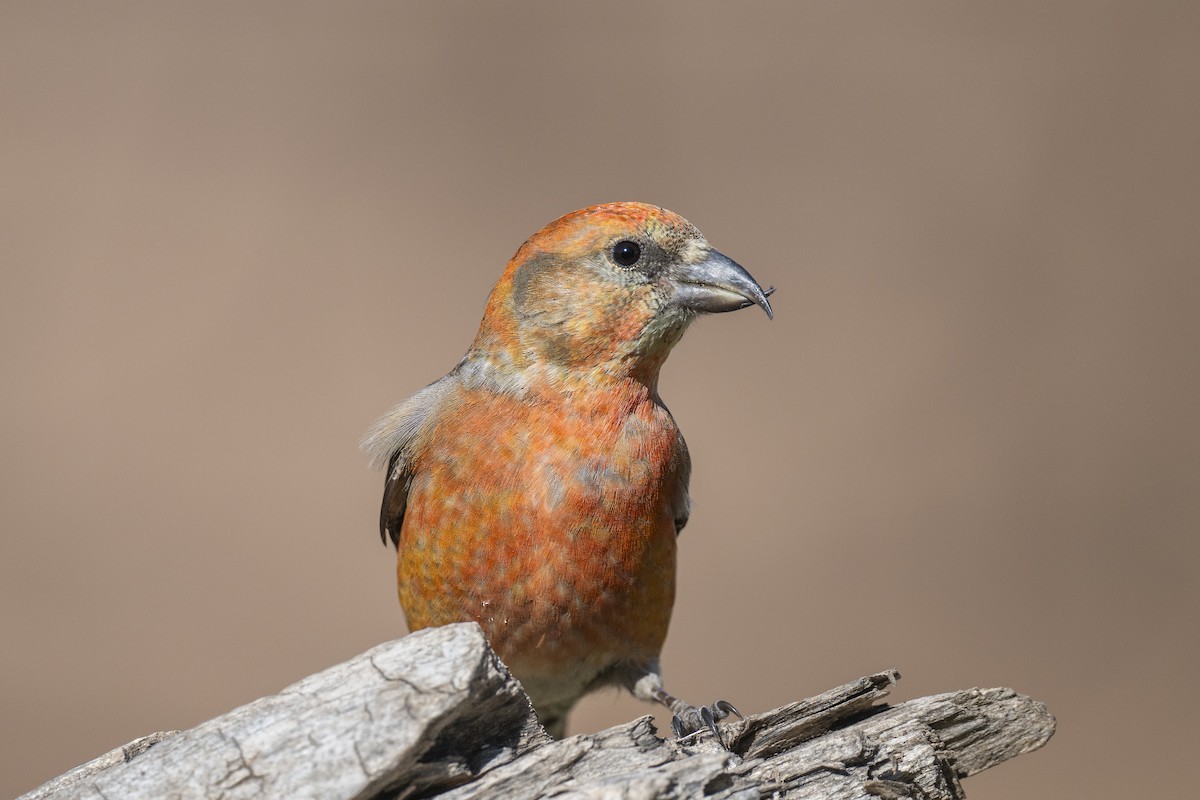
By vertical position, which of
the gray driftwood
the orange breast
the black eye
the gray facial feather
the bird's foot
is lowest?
the bird's foot

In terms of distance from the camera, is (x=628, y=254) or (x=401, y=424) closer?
(x=628, y=254)

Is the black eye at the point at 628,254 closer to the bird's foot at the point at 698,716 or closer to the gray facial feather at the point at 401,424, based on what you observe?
the gray facial feather at the point at 401,424

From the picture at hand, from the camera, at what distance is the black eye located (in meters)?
3.63

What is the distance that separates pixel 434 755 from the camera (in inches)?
96.7

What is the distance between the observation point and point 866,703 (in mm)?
2973

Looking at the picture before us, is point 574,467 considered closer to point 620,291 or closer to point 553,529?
point 553,529

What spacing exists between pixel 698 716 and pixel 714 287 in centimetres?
128

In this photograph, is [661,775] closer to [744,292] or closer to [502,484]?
[502,484]

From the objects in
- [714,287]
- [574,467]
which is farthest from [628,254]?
[574,467]

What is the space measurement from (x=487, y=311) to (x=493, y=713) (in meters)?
1.78

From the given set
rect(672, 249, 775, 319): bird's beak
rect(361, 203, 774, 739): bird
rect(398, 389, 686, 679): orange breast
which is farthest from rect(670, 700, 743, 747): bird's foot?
rect(672, 249, 775, 319): bird's beak

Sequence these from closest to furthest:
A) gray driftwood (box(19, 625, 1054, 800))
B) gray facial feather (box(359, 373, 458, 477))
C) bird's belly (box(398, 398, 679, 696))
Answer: gray driftwood (box(19, 625, 1054, 800)) → bird's belly (box(398, 398, 679, 696)) → gray facial feather (box(359, 373, 458, 477))

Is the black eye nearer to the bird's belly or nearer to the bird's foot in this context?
the bird's belly

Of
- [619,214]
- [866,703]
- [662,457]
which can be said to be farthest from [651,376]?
[866,703]
